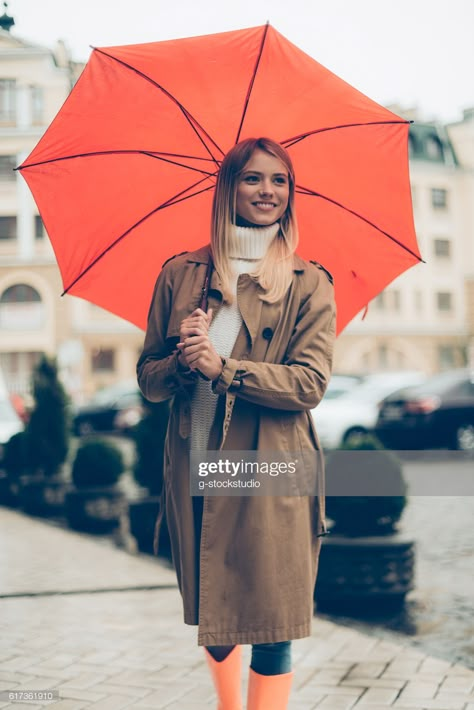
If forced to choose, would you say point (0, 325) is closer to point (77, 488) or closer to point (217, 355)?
point (77, 488)

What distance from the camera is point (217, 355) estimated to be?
7.84 ft

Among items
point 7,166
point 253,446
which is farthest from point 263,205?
point 7,166

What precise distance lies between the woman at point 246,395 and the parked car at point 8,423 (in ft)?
26.7

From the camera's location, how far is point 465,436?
48.2 feet

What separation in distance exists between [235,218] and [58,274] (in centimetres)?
266

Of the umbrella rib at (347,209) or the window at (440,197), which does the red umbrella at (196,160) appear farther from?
the window at (440,197)

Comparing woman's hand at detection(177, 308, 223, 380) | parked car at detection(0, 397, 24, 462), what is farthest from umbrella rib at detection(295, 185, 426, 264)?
parked car at detection(0, 397, 24, 462)

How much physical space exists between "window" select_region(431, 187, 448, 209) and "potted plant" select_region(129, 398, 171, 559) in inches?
403

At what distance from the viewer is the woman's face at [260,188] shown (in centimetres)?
262

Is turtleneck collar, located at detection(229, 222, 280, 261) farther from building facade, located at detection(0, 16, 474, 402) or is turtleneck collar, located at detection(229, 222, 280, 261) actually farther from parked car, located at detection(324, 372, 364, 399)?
parked car, located at detection(324, 372, 364, 399)

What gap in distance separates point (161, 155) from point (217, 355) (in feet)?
2.99

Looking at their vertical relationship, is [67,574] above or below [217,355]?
below

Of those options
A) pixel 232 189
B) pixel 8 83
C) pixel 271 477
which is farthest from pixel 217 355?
pixel 8 83

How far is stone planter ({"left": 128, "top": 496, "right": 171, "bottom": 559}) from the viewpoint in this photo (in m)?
6.98
